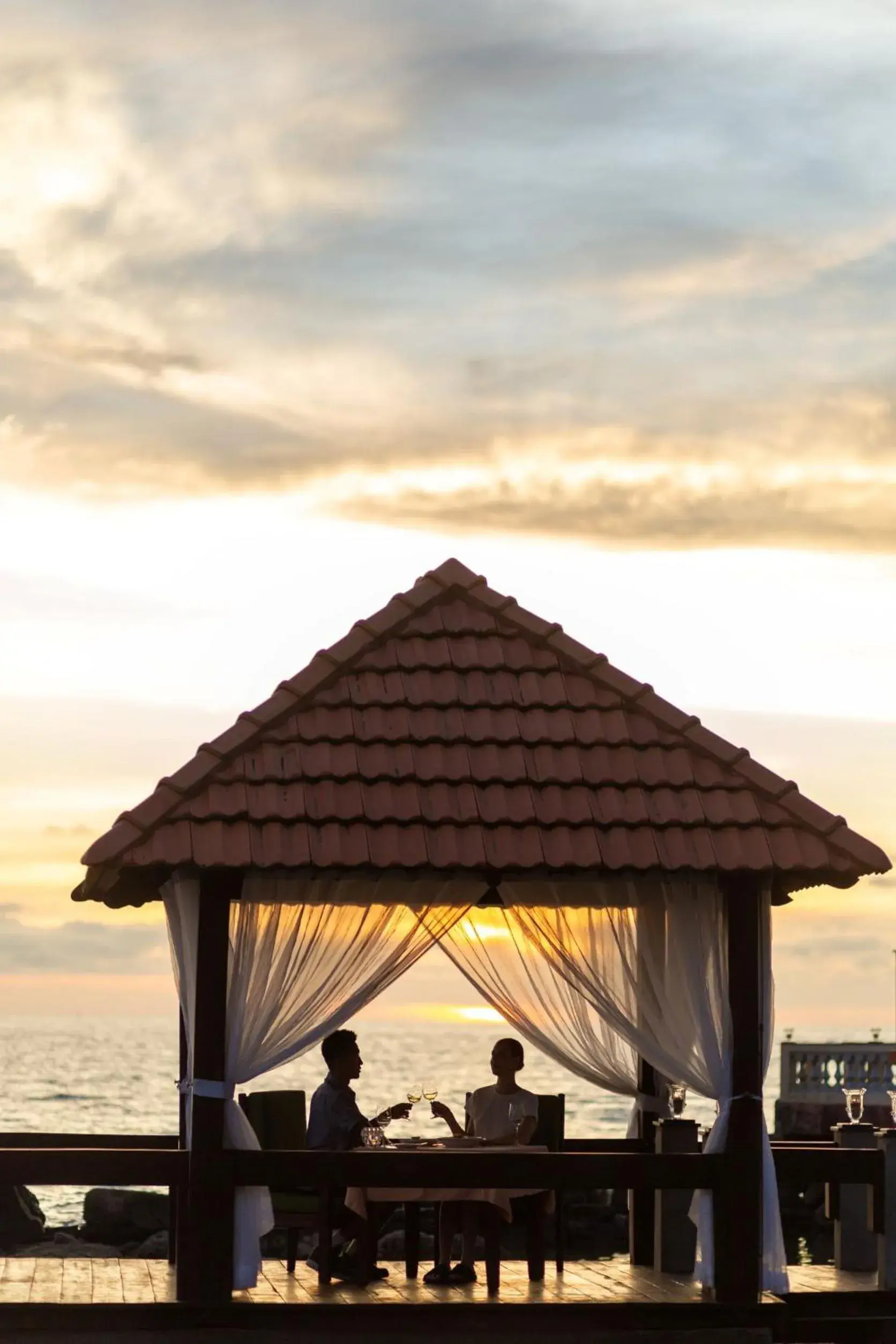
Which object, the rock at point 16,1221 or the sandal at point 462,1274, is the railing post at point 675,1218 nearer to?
the sandal at point 462,1274

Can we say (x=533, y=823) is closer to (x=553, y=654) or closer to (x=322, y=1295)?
(x=553, y=654)

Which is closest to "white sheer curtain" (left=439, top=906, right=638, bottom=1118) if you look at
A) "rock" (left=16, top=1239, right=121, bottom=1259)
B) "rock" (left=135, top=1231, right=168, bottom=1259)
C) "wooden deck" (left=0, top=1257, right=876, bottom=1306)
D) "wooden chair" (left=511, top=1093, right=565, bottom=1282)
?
"wooden chair" (left=511, top=1093, right=565, bottom=1282)

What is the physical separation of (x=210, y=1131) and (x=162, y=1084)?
71918 mm

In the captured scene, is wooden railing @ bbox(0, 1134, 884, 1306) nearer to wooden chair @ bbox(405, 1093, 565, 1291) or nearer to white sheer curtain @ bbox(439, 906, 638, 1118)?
wooden chair @ bbox(405, 1093, 565, 1291)

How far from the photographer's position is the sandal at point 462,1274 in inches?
391

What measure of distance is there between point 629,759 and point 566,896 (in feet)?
2.62

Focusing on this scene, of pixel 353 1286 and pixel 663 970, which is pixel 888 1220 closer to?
pixel 663 970

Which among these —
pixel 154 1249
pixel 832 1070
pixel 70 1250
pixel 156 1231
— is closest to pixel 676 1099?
pixel 154 1249

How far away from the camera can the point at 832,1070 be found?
28.1 metres

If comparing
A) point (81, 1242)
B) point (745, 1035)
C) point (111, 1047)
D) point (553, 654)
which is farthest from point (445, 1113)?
point (111, 1047)

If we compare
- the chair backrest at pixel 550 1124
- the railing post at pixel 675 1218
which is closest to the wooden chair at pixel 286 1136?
the chair backrest at pixel 550 1124

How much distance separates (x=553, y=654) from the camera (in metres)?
10.9

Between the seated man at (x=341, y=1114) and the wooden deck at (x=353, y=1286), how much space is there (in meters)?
0.31

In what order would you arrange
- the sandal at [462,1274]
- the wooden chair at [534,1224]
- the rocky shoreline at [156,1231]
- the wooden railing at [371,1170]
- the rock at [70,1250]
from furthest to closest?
1. the rocky shoreline at [156,1231]
2. the rock at [70,1250]
3. the sandal at [462,1274]
4. the wooden chair at [534,1224]
5. the wooden railing at [371,1170]
